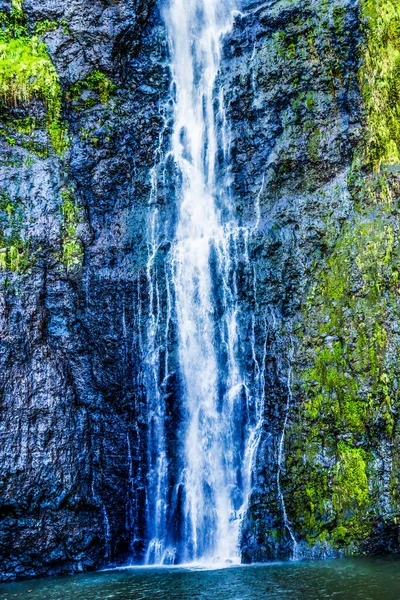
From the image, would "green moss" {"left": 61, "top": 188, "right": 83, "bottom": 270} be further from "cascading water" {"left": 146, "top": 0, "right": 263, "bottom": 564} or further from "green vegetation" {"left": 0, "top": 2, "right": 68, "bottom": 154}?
"cascading water" {"left": 146, "top": 0, "right": 263, "bottom": 564}

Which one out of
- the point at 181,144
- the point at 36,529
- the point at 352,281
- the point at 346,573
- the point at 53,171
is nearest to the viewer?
the point at 346,573

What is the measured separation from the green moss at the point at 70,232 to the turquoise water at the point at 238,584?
5.70 metres

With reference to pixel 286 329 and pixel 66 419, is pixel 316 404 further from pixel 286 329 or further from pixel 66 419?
pixel 66 419

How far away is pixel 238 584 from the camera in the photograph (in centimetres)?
889

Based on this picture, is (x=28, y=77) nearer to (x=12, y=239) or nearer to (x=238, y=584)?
(x=12, y=239)

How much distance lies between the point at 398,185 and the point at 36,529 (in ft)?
29.3

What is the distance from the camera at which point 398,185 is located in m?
12.1

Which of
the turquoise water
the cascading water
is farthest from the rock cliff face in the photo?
the turquoise water

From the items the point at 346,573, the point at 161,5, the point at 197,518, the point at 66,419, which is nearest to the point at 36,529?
the point at 66,419

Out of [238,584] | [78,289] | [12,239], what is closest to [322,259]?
[78,289]

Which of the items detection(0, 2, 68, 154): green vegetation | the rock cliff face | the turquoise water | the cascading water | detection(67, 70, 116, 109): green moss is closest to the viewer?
the turquoise water

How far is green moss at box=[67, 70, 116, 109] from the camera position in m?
13.8

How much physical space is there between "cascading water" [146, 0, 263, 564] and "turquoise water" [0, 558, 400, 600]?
50.1 inches

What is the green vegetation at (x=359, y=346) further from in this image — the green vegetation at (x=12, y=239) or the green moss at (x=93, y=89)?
the green vegetation at (x=12, y=239)
